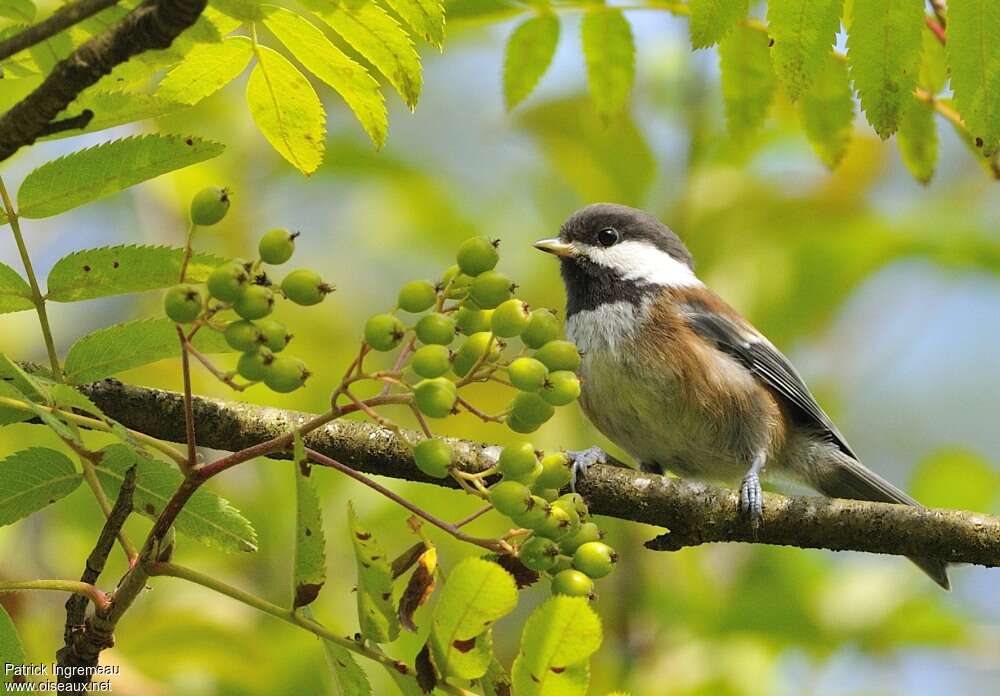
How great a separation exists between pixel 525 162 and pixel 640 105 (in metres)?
1.48

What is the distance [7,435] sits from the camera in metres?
3.51

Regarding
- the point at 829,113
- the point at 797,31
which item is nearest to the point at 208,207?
the point at 797,31

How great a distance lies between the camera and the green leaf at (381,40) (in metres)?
Answer: 2.09

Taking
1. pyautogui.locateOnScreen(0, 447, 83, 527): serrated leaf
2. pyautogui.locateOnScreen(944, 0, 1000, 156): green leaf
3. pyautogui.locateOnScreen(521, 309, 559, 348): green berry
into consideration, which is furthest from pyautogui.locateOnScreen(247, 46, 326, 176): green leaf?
pyautogui.locateOnScreen(944, 0, 1000, 156): green leaf

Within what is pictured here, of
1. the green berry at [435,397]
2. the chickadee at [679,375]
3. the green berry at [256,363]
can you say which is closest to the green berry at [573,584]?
the green berry at [435,397]

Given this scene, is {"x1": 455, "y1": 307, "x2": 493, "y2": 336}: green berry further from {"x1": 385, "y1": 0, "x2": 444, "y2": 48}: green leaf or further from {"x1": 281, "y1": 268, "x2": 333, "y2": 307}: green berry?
{"x1": 385, "y1": 0, "x2": 444, "y2": 48}: green leaf

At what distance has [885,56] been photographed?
2275 millimetres

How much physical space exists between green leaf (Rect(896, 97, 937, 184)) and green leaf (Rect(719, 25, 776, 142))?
399 millimetres

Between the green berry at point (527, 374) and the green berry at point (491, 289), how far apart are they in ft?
0.36

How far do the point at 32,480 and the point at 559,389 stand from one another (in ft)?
3.17

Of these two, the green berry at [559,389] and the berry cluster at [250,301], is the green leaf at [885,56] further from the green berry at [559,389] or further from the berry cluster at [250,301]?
the berry cluster at [250,301]

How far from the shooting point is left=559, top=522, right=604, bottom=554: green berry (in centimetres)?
191

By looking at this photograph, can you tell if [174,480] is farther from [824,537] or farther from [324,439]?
[824,537]

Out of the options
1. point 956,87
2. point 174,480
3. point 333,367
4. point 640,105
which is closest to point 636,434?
point 333,367
